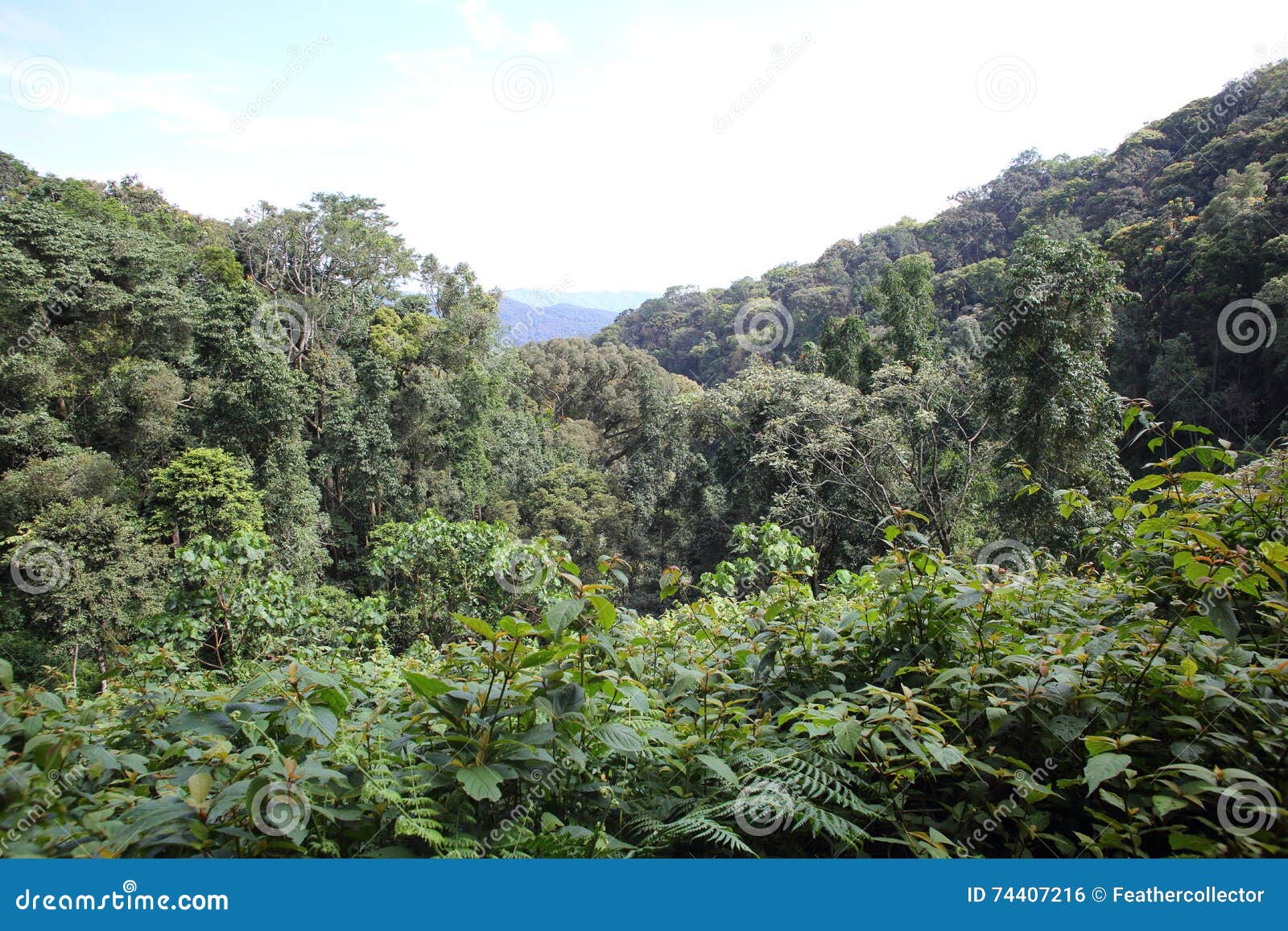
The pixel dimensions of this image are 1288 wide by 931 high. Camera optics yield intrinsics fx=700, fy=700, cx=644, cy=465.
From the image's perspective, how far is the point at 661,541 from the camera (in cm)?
1524

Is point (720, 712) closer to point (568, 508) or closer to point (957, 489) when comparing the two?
point (957, 489)

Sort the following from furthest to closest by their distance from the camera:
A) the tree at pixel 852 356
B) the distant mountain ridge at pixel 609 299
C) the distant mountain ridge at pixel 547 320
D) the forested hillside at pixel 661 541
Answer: the distant mountain ridge at pixel 609 299, the distant mountain ridge at pixel 547 320, the tree at pixel 852 356, the forested hillside at pixel 661 541

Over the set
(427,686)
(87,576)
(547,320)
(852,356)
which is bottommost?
(87,576)

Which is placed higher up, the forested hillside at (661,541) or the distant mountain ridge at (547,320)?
the distant mountain ridge at (547,320)

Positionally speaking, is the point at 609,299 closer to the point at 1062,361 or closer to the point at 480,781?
the point at 1062,361

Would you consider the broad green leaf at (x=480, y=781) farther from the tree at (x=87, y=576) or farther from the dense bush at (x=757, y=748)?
the tree at (x=87, y=576)

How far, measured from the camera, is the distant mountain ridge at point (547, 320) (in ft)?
68.3

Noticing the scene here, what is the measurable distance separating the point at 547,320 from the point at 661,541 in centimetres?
1754

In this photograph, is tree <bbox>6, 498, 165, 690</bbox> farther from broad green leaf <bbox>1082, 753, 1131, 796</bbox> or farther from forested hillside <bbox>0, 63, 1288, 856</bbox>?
broad green leaf <bbox>1082, 753, 1131, 796</bbox>

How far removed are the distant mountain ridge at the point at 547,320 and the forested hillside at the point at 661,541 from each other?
1.13 m

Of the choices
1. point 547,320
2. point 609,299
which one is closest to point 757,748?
point 547,320

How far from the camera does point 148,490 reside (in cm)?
1151

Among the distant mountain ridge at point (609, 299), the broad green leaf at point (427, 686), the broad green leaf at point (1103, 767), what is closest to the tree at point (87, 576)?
the broad green leaf at point (427, 686)

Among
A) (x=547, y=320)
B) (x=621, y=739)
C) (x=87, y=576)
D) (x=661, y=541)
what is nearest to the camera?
(x=621, y=739)
